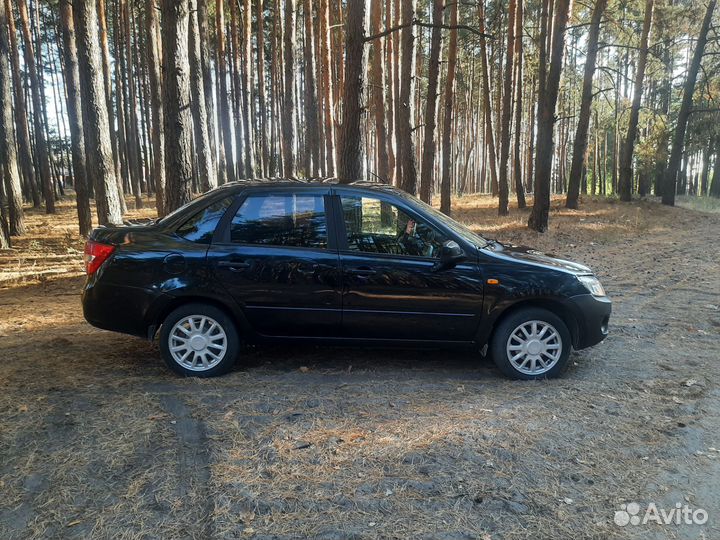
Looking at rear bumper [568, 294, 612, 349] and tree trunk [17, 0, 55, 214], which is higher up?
tree trunk [17, 0, 55, 214]

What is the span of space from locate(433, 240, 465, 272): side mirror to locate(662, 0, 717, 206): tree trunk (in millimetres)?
21256

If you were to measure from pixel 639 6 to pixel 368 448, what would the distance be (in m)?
24.6

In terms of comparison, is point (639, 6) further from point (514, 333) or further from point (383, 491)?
point (383, 491)

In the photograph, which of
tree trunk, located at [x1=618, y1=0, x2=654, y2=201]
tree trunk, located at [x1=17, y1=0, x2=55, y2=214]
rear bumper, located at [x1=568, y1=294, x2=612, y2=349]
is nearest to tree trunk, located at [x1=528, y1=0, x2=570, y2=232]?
tree trunk, located at [x1=618, y1=0, x2=654, y2=201]

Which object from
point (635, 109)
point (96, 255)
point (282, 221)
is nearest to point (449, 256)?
point (282, 221)

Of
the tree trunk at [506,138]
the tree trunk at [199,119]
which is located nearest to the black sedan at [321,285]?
the tree trunk at [199,119]

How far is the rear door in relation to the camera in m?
4.75

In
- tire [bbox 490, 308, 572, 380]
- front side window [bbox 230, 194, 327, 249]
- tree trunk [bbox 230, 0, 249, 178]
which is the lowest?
tire [bbox 490, 308, 572, 380]

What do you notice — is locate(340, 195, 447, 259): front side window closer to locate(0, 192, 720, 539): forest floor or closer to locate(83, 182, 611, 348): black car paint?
locate(83, 182, 611, 348): black car paint

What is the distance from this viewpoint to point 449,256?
4703 mm

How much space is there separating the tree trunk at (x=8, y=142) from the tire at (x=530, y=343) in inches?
515

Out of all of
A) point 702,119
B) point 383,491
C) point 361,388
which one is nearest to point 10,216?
point 361,388

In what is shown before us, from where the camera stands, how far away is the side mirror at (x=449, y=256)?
185 inches

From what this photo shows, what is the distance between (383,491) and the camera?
311cm
